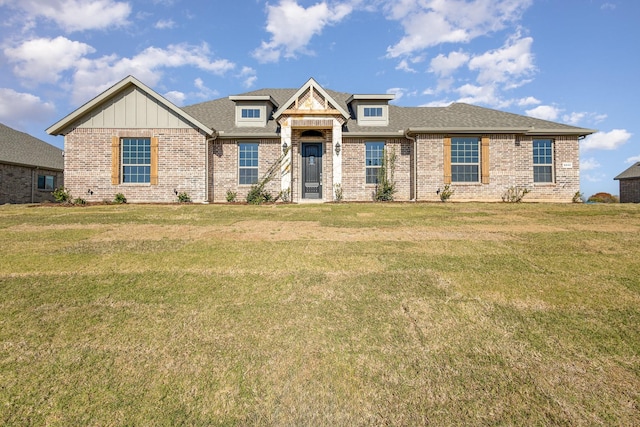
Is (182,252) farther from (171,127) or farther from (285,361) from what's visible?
(171,127)

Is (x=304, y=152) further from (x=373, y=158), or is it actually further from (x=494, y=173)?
(x=494, y=173)

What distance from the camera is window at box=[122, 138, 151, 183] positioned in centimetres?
1600

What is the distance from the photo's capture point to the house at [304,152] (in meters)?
15.8

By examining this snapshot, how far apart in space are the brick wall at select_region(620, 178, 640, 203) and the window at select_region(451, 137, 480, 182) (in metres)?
17.1

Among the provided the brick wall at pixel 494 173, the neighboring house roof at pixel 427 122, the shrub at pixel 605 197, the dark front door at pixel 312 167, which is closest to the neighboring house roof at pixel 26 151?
the neighboring house roof at pixel 427 122

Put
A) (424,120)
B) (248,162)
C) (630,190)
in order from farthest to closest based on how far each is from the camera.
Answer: (630,190), (424,120), (248,162)

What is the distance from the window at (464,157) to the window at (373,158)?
343 cm

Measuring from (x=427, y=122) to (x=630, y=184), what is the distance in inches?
759

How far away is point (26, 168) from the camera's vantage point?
70.0ft

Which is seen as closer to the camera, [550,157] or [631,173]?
[550,157]

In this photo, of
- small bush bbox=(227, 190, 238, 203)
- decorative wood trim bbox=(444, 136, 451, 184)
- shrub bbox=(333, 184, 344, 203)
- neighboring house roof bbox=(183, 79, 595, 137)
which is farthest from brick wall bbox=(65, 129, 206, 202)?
decorative wood trim bbox=(444, 136, 451, 184)

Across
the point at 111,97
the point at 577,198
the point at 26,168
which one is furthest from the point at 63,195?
the point at 577,198

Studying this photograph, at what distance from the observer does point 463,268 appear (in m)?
6.01

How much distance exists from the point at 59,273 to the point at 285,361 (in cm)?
466
